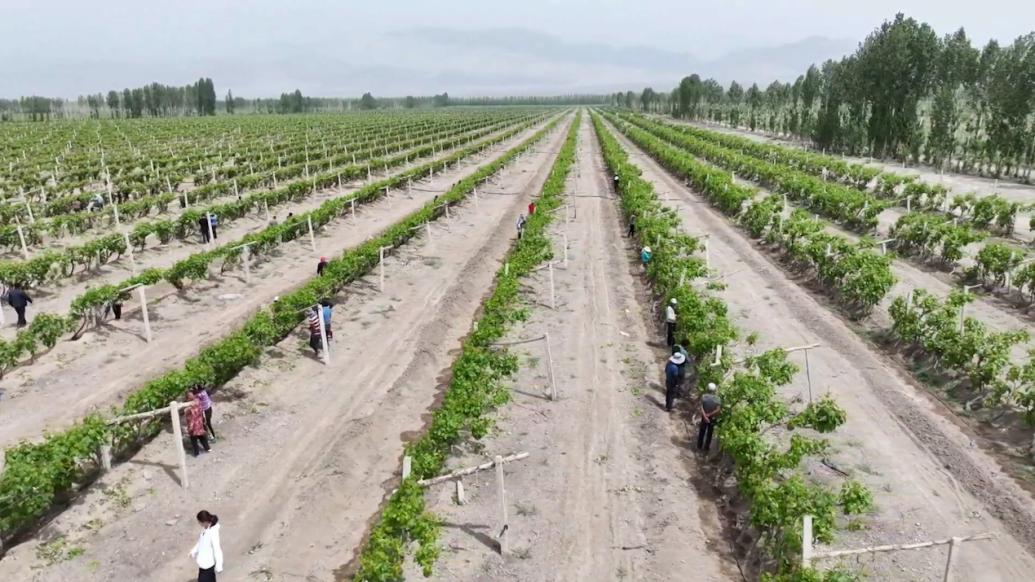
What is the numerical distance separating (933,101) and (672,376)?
190ft

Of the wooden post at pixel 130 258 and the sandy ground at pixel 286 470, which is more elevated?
the wooden post at pixel 130 258

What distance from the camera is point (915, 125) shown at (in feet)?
187

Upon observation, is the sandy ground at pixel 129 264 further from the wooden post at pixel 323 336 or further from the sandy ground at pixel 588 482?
the sandy ground at pixel 588 482

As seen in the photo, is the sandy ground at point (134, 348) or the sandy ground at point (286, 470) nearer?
the sandy ground at point (286, 470)

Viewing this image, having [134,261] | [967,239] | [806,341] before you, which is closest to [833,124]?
[967,239]

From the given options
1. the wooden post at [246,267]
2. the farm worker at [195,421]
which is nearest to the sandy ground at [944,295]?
the farm worker at [195,421]

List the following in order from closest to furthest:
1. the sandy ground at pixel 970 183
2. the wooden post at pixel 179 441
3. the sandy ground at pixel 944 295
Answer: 1. the wooden post at pixel 179 441
2. the sandy ground at pixel 944 295
3. the sandy ground at pixel 970 183

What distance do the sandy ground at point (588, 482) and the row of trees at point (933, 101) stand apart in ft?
141

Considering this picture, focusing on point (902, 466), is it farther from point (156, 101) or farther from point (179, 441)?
point (156, 101)

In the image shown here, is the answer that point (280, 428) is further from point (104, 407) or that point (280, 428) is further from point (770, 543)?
point (770, 543)

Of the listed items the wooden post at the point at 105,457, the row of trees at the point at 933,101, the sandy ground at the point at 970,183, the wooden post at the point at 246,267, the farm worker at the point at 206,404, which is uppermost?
the row of trees at the point at 933,101

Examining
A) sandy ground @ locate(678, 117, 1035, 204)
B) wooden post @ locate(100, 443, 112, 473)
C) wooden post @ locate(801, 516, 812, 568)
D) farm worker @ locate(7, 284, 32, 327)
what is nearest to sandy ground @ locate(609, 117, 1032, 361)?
wooden post @ locate(801, 516, 812, 568)

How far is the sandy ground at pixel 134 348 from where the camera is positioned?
13.8 metres

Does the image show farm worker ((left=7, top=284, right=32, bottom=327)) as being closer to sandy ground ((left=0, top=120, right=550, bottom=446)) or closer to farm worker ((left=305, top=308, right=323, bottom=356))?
sandy ground ((left=0, top=120, right=550, bottom=446))
